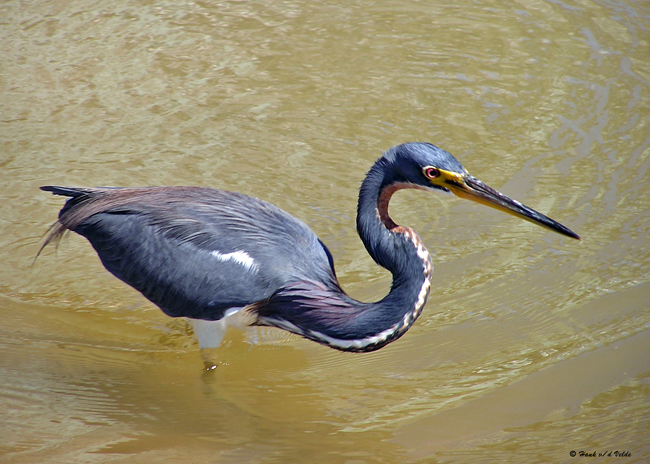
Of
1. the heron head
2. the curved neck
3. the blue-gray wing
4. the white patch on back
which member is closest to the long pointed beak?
the heron head

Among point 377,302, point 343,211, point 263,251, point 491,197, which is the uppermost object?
point 491,197

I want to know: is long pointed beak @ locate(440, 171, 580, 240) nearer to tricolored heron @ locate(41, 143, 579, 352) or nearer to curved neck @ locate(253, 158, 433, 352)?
tricolored heron @ locate(41, 143, 579, 352)

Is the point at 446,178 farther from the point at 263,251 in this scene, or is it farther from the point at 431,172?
the point at 263,251

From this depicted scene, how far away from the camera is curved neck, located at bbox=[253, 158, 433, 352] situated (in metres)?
4.16

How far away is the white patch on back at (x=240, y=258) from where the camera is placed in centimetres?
433

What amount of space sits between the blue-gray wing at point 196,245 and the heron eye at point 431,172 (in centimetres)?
94

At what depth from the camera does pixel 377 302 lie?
4.26 m

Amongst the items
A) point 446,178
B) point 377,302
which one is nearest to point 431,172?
point 446,178

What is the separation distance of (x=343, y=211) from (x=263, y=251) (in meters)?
1.57

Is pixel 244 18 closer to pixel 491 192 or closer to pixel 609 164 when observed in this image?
pixel 609 164

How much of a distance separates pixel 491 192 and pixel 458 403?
4.08ft

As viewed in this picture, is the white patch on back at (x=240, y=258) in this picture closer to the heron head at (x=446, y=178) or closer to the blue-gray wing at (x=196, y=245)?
the blue-gray wing at (x=196, y=245)

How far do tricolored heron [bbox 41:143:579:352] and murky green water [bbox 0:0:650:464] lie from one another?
0.44 metres

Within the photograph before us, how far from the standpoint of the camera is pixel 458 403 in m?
4.27
